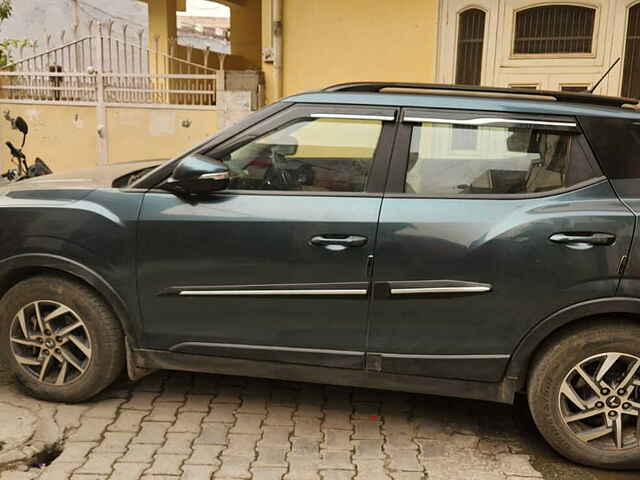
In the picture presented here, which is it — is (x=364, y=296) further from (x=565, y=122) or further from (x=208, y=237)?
(x=565, y=122)

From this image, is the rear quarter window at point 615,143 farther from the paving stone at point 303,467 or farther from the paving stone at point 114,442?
the paving stone at point 114,442

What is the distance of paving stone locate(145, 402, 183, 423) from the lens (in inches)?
137

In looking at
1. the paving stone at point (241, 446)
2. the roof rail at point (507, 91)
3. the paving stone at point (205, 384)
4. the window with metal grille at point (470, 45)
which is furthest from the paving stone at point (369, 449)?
the window with metal grille at point (470, 45)

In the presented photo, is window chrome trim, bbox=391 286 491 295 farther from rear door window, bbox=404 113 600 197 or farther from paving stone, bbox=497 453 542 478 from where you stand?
paving stone, bbox=497 453 542 478

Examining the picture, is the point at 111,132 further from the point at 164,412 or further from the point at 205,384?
the point at 164,412

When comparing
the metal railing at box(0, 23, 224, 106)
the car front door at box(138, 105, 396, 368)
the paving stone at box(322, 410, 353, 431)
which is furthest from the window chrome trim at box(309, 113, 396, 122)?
the metal railing at box(0, 23, 224, 106)

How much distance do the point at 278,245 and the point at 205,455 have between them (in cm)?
107

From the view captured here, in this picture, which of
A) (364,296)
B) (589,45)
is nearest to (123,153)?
(589,45)

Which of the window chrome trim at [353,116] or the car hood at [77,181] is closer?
the window chrome trim at [353,116]

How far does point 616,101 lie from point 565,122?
422 mm

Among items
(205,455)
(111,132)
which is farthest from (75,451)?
(111,132)

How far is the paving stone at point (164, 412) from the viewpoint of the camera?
348cm

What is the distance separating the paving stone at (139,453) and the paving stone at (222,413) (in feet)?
1.19

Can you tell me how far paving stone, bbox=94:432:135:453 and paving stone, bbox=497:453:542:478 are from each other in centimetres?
184
